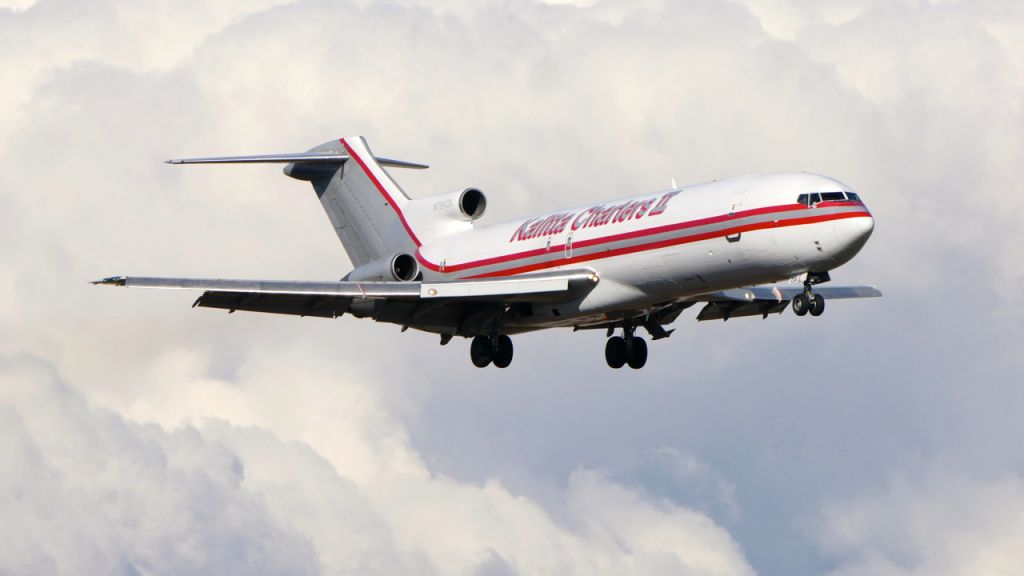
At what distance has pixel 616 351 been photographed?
145 feet

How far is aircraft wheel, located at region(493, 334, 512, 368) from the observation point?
42.9 metres

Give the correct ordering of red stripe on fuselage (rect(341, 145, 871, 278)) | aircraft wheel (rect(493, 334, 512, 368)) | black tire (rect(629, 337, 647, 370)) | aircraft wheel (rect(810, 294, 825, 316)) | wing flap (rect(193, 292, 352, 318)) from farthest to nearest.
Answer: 1. black tire (rect(629, 337, 647, 370))
2. aircraft wheel (rect(493, 334, 512, 368))
3. wing flap (rect(193, 292, 352, 318))
4. red stripe on fuselage (rect(341, 145, 871, 278))
5. aircraft wheel (rect(810, 294, 825, 316))

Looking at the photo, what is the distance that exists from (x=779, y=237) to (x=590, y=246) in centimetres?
503

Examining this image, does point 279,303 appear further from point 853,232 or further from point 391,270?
point 853,232

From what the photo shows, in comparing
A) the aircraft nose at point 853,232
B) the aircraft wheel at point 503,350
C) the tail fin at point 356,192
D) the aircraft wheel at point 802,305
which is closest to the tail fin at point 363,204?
the tail fin at point 356,192

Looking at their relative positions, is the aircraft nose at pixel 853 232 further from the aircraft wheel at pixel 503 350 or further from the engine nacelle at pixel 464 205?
the engine nacelle at pixel 464 205

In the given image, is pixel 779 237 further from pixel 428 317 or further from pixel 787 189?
pixel 428 317

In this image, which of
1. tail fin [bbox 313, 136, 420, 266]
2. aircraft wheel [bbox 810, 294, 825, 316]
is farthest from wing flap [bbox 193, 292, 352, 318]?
aircraft wheel [bbox 810, 294, 825, 316]

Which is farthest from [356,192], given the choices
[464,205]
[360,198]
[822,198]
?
[822,198]

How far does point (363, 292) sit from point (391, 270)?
10.4 feet

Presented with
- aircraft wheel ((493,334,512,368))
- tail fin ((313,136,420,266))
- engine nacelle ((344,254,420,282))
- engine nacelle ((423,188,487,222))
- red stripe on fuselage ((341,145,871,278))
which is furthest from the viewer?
tail fin ((313,136,420,266))

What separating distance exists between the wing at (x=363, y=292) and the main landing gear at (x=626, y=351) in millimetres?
3621

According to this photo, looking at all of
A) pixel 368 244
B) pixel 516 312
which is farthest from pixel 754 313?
pixel 368 244

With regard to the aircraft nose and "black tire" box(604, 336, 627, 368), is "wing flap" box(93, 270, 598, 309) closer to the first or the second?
"black tire" box(604, 336, 627, 368)
